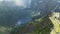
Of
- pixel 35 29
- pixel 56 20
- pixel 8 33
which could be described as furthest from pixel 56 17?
pixel 8 33

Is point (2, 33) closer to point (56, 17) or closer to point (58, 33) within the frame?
point (56, 17)

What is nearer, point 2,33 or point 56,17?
point 56,17

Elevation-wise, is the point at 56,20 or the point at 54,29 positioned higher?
the point at 56,20

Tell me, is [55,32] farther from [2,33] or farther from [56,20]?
[2,33]

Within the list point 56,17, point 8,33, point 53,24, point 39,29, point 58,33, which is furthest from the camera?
point 8,33

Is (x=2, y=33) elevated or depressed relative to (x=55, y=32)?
elevated

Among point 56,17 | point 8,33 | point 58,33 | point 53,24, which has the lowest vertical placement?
point 58,33

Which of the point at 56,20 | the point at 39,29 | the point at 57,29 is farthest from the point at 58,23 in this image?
the point at 39,29

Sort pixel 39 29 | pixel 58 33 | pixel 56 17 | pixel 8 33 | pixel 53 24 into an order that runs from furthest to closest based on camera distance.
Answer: pixel 8 33 → pixel 39 29 → pixel 56 17 → pixel 53 24 → pixel 58 33

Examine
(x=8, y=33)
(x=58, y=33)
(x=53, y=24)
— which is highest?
(x=8, y=33)
